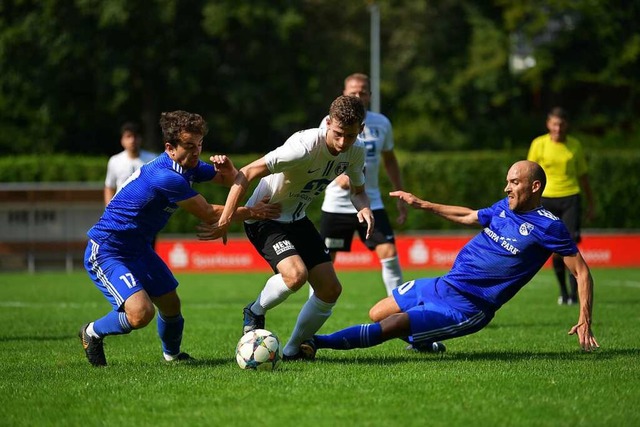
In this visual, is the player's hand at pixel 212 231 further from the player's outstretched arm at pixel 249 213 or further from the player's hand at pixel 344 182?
the player's hand at pixel 344 182

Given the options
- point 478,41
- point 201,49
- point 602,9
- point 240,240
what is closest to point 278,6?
point 201,49

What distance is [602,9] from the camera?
36.6 metres

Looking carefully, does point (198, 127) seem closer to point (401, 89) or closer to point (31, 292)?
point (31, 292)

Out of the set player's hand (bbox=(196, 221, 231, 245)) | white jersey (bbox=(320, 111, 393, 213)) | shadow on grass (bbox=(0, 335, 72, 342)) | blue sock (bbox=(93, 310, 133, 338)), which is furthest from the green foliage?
player's hand (bbox=(196, 221, 231, 245))

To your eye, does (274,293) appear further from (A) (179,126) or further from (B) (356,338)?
(A) (179,126)

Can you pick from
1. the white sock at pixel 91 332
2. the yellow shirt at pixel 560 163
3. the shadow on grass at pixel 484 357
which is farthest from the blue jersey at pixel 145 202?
the yellow shirt at pixel 560 163

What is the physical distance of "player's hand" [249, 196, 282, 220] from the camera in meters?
7.61

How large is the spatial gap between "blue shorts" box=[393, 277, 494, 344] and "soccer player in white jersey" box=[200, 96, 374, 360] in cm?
71

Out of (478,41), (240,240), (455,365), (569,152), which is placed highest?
(478,41)

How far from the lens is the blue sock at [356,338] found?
295 inches

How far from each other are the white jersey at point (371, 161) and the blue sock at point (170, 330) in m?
2.92

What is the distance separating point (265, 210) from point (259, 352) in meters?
1.17

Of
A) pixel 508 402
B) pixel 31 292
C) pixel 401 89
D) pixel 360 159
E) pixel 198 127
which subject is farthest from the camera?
pixel 401 89

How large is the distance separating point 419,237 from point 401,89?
21.1 metres
